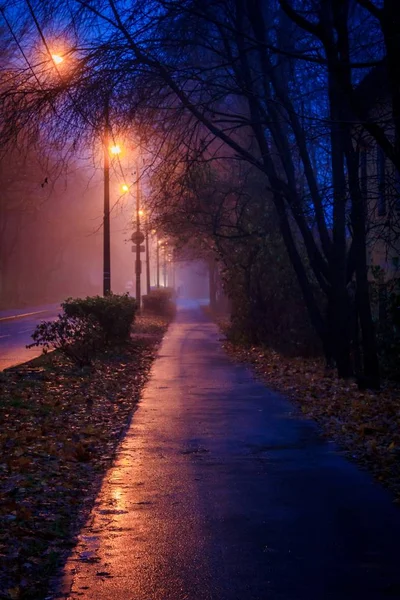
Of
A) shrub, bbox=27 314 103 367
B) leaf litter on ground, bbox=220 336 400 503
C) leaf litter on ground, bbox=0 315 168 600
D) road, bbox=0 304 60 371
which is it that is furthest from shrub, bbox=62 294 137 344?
leaf litter on ground, bbox=220 336 400 503

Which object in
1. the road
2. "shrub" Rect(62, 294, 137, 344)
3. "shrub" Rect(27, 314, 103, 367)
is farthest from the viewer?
the road

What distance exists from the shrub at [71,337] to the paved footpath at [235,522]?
19.6 feet

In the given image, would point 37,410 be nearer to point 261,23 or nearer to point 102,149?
point 102,149

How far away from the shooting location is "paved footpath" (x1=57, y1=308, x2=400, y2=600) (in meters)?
4.95

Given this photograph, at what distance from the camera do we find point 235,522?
20.5 feet

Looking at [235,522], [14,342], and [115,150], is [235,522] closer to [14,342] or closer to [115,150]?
[115,150]

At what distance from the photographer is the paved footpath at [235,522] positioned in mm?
4945

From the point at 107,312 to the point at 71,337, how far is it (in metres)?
4.16

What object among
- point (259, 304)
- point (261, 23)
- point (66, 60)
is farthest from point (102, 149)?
point (259, 304)

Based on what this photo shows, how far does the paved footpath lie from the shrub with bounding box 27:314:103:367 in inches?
236

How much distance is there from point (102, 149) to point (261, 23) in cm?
370

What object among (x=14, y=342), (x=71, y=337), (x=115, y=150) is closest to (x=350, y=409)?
(x=115, y=150)

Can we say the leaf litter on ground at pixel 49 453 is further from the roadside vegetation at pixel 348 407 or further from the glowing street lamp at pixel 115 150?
the glowing street lamp at pixel 115 150

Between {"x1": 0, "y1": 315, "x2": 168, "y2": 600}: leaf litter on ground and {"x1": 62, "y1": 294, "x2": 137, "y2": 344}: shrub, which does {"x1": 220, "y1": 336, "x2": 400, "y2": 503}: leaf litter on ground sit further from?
{"x1": 62, "y1": 294, "x2": 137, "y2": 344}: shrub
